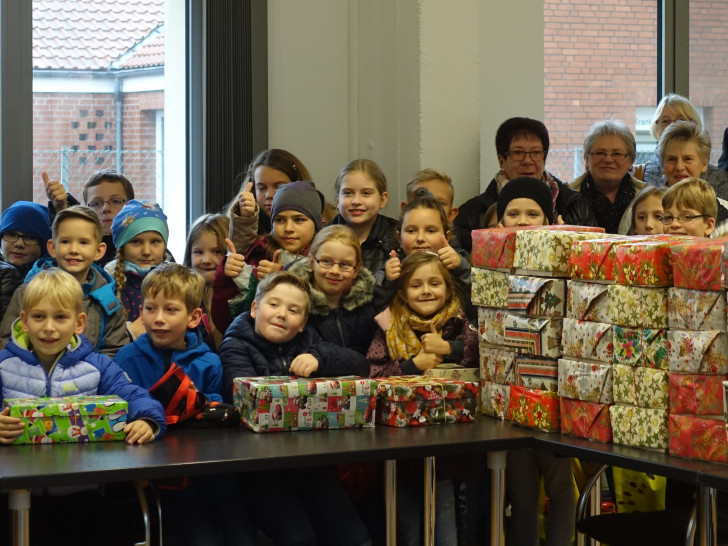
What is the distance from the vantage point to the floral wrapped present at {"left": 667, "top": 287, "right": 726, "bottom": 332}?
2760mm

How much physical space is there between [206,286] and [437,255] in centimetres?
99

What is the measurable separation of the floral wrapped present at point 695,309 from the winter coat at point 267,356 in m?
1.10

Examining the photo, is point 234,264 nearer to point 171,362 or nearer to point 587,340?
point 171,362

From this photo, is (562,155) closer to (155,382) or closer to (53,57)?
(53,57)

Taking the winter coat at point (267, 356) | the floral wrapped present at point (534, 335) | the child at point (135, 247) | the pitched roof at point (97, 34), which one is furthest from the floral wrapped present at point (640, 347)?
the pitched roof at point (97, 34)

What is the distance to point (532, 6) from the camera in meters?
5.45

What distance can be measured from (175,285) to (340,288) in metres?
0.66

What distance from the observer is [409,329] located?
3734mm

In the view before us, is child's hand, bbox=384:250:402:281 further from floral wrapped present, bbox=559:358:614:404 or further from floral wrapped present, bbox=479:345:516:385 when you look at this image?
floral wrapped present, bbox=559:358:614:404

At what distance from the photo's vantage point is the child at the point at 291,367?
333 cm

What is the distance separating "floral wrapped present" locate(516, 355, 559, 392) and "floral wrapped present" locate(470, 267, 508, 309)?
0.65ft

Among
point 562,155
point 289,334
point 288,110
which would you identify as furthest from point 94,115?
point 562,155

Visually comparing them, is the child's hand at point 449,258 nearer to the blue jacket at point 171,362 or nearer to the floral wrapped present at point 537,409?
the floral wrapped present at point 537,409

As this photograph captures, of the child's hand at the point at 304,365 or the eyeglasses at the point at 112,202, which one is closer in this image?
the child's hand at the point at 304,365
